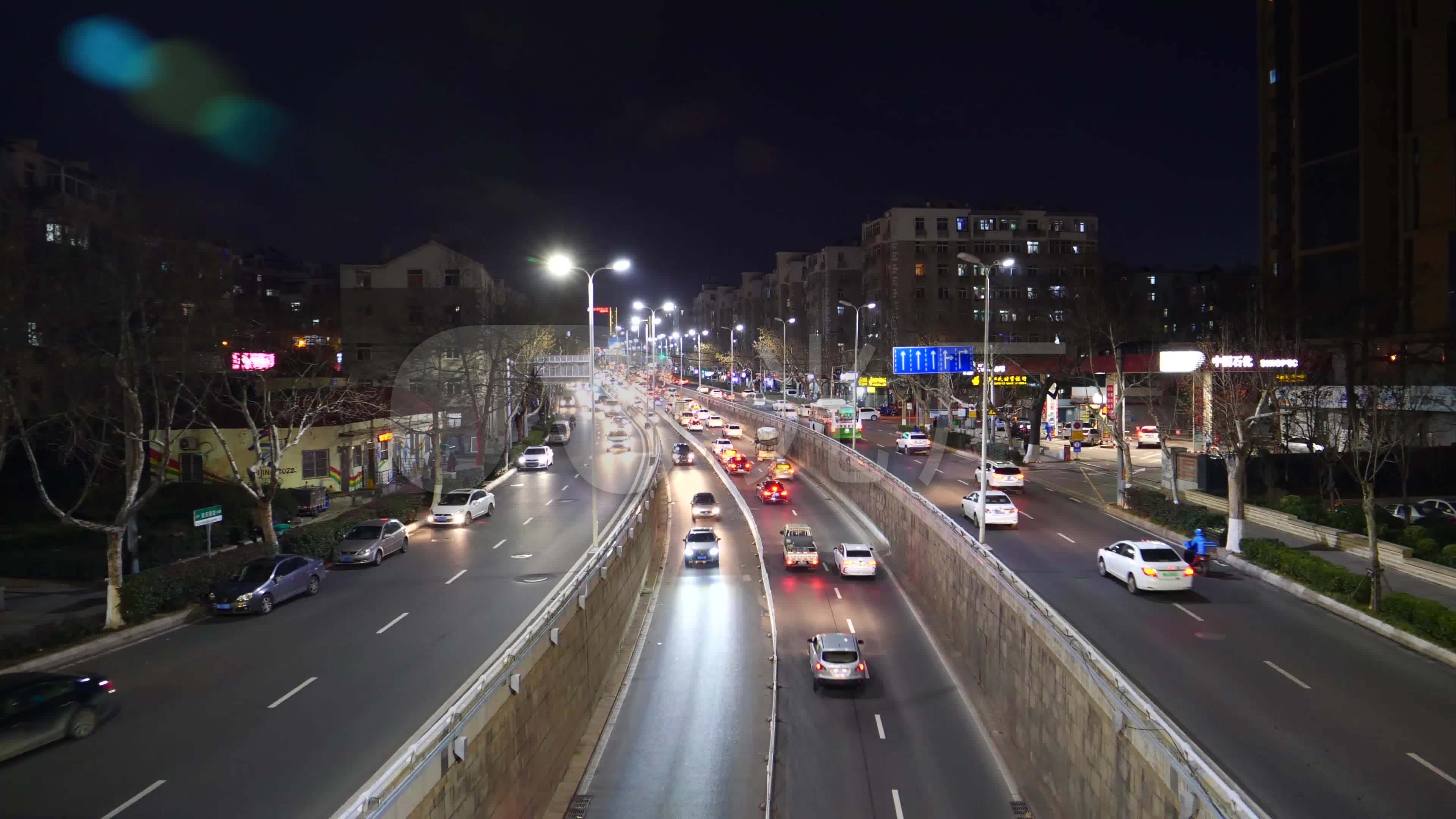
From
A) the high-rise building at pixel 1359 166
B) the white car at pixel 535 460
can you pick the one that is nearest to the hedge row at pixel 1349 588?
the high-rise building at pixel 1359 166

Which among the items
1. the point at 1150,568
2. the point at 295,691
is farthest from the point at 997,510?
the point at 295,691

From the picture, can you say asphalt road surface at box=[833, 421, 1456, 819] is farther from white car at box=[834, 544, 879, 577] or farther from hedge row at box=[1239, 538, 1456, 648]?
white car at box=[834, 544, 879, 577]

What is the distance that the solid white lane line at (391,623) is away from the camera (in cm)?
1814

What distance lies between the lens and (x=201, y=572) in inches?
797

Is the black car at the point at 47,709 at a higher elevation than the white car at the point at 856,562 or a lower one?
higher

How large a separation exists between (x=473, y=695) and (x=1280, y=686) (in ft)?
45.2

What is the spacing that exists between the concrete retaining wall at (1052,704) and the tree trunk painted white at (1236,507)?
327 inches

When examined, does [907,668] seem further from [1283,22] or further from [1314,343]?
[1283,22]

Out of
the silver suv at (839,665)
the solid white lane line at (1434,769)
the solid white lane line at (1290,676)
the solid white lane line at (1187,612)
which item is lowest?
the silver suv at (839,665)

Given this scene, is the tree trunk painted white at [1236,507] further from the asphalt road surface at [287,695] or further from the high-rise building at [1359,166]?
the asphalt road surface at [287,695]

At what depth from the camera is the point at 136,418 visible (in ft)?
64.5

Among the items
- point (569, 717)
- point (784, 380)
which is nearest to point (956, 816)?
point (569, 717)

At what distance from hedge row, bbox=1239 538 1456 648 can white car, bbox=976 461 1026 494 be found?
38.7 feet

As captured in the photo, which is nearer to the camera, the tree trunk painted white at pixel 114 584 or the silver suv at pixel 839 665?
the tree trunk painted white at pixel 114 584
